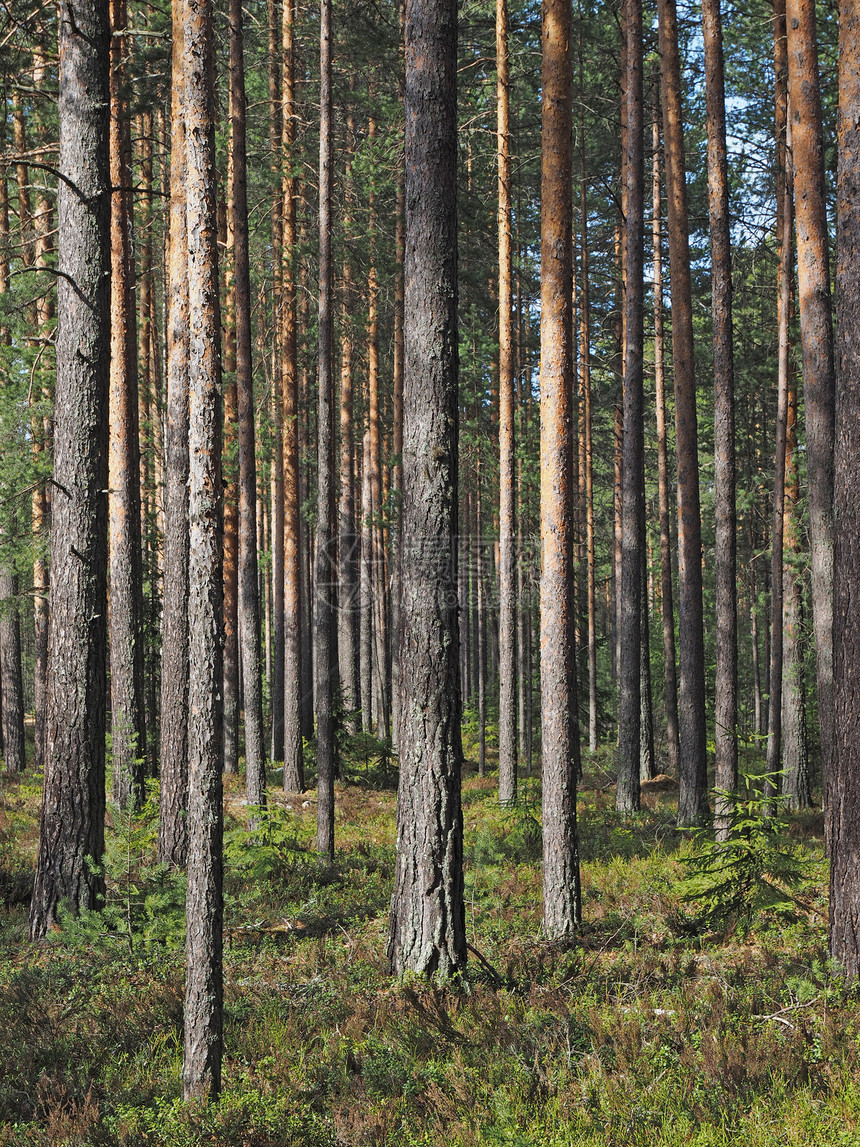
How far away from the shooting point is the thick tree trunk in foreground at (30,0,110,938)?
23.2 ft

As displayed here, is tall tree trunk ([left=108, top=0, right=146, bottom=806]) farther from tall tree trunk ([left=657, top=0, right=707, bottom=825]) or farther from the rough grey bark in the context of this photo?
the rough grey bark

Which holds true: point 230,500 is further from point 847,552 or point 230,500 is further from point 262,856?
point 847,552

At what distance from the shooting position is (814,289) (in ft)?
29.0

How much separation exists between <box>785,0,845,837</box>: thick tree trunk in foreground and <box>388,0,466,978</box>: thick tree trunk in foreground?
4586 mm

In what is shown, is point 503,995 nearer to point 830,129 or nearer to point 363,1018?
point 363,1018

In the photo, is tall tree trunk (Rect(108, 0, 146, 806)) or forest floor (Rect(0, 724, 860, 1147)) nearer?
forest floor (Rect(0, 724, 860, 1147))

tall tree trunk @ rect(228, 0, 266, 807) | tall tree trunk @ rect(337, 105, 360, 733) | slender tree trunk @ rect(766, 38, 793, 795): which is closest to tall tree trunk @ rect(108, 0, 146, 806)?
tall tree trunk @ rect(228, 0, 266, 807)

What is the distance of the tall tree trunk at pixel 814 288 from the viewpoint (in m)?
8.59

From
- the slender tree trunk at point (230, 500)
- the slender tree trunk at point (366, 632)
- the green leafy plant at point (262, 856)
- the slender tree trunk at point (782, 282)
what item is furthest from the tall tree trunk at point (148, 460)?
the slender tree trunk at point (782, 282)

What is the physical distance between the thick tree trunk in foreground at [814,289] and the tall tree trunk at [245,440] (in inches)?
275

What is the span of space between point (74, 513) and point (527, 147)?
15.4 m

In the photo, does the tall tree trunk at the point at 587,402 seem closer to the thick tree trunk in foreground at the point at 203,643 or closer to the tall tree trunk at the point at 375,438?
the tall tree trunk at the point at 375,438

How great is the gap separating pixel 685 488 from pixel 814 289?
347 cm

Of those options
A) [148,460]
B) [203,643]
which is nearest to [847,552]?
[203,643]
